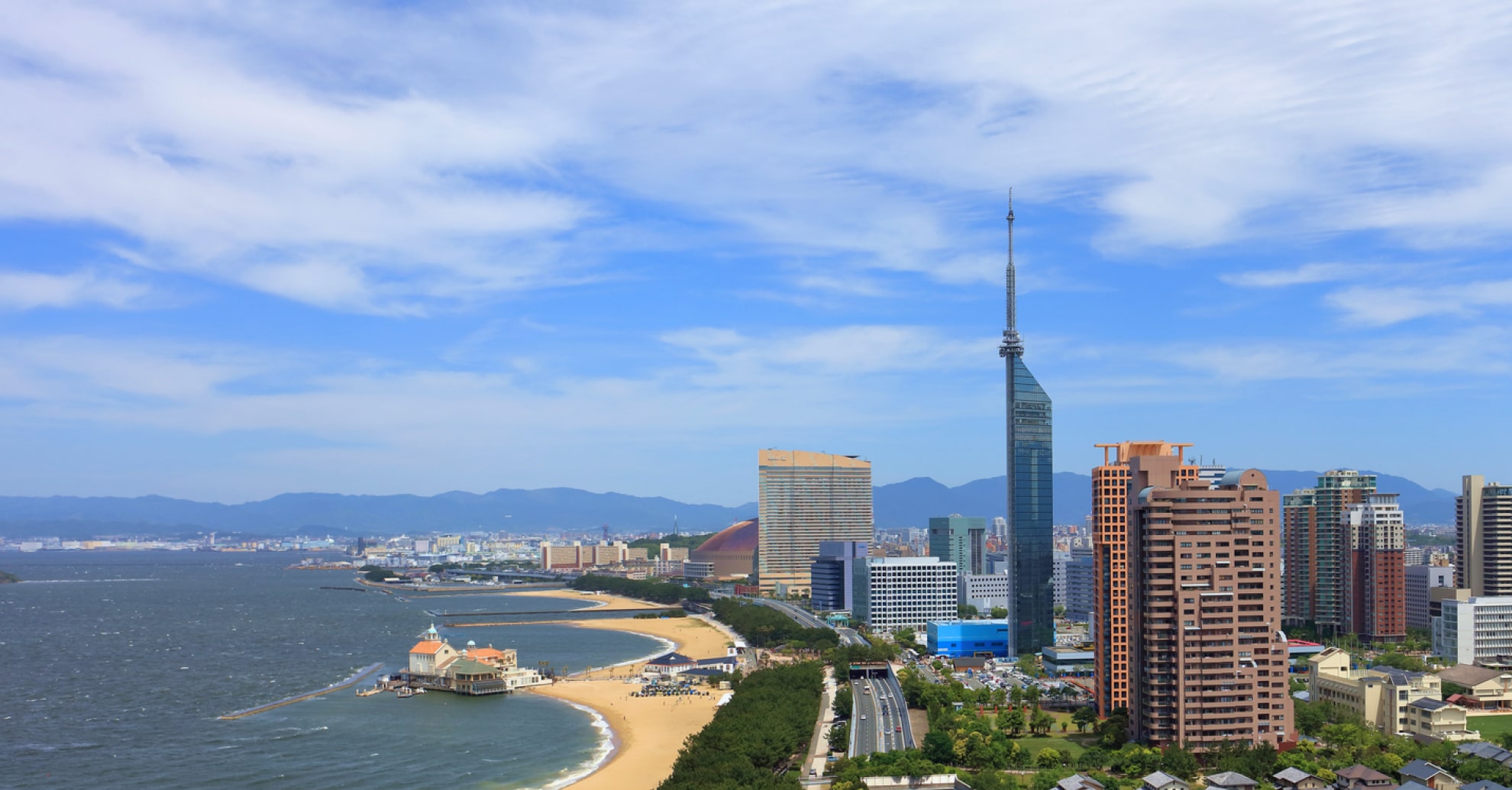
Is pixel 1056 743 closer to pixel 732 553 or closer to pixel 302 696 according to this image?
pixel 302 696

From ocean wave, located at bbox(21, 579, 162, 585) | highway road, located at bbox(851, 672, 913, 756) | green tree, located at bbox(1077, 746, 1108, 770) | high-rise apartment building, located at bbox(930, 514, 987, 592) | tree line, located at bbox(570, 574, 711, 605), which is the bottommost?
ocean wave, located at bbox(21, 579, 162, 585)

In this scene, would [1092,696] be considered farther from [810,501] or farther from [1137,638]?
[810,501]

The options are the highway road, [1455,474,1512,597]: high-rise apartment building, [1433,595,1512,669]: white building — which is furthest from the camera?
[1455,474,1512,597]: high-rise apartment building

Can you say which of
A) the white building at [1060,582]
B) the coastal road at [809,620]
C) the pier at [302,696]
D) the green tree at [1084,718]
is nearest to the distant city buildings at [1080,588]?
the white building at [1060,582]

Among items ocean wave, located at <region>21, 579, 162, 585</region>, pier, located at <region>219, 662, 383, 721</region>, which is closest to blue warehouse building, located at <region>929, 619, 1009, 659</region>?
pier, located at <region>219, 662, 383, 721</region>

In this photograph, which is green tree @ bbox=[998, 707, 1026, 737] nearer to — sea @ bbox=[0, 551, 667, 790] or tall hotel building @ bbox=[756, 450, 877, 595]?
sea @ bbox=[0, 551, 667, 790]

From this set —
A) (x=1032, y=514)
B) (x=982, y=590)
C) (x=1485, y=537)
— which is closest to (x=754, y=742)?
(x=1032, y=514)

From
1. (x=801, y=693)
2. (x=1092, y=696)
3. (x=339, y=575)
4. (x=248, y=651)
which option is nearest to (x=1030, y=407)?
(x=1092, y=696)
